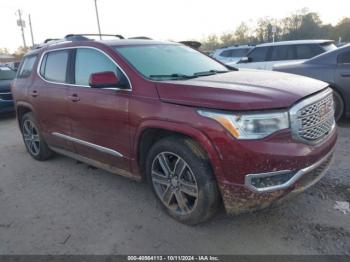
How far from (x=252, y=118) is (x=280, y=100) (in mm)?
285

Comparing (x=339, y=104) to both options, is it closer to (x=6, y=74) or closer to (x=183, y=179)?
(x=183, y=179)

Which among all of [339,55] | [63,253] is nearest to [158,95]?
[63,253]

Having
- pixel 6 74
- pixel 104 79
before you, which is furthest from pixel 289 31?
pixel 104 79

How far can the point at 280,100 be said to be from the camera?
2740 mm

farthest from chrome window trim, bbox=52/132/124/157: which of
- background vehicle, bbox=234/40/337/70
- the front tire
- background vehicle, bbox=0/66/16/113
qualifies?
background vehicle, bbox=234/40/337/70

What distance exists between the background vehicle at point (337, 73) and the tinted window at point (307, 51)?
256cm

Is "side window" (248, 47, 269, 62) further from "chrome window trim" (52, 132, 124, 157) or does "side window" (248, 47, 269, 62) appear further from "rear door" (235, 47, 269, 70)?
"chrome window trim" (52, 132, 124, 157)

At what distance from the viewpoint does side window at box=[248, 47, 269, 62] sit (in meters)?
9.96

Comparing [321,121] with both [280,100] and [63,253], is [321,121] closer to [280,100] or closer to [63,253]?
[280,100]

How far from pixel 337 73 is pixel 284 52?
3.53 meters

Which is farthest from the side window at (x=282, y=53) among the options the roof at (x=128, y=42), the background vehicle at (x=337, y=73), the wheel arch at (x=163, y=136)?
the wheel arch at (x=163, y=136)

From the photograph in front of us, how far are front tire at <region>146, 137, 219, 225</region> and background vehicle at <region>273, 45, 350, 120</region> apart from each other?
4.35 metres

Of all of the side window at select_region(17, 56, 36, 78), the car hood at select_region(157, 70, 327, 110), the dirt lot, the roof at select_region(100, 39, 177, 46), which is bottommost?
the dirt lot

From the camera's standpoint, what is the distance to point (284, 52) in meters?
9.63
